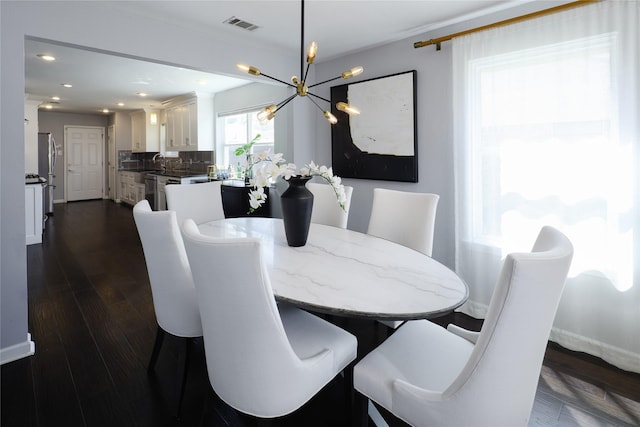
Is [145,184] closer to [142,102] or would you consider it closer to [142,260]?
[142,102]

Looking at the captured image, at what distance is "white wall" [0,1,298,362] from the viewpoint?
2229 millimetres

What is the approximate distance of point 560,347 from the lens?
8.32ft

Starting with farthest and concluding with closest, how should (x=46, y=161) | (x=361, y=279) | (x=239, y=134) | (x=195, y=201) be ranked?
(x=46, y=161) → (x=239, y=134) → (x=195, y=201) → (x=361, y=279)

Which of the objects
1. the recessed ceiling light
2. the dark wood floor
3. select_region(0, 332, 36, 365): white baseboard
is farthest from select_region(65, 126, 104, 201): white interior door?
select_region(0, 332, 36, 365): white baseboard

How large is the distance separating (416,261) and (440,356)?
535 mm

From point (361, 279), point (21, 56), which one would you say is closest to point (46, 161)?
point (21, 56)

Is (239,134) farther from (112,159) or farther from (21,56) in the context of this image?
(112,159)

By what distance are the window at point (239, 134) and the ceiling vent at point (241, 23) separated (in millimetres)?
2051

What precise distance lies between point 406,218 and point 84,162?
10.1 metres

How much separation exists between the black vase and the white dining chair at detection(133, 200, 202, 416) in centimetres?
60

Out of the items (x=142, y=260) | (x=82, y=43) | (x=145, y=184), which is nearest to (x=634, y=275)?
(x=82, y=43)

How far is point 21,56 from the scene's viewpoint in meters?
2.28

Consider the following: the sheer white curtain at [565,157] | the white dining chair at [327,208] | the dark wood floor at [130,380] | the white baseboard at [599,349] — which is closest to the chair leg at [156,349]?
the dark wood floor at [130,380]

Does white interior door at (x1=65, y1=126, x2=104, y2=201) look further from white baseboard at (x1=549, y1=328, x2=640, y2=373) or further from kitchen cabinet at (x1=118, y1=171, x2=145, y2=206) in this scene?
white baseboard at (x1=549, y1=328, x2=640, y2=373)
